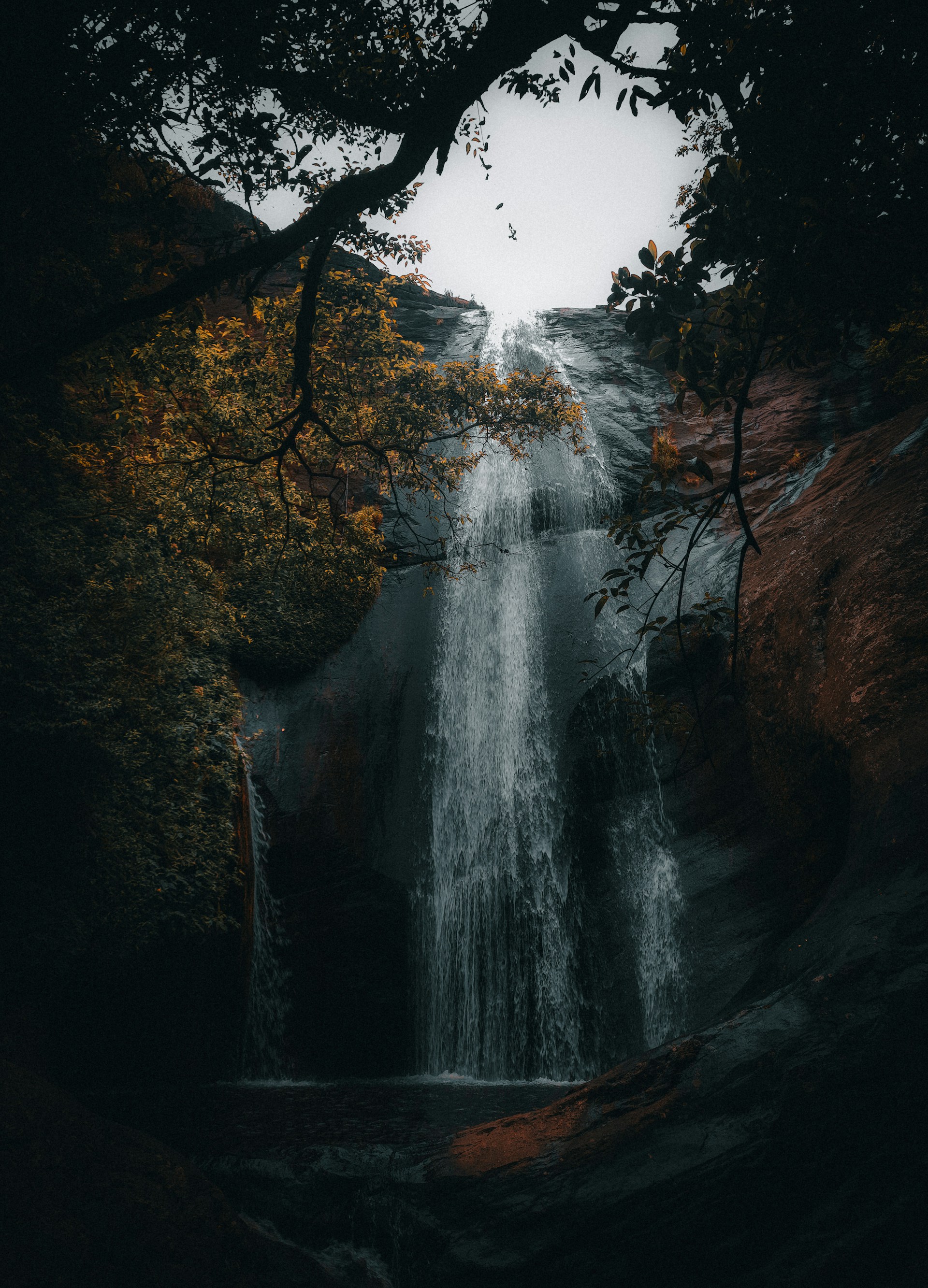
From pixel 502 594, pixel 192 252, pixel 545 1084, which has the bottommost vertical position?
pixel 545 1084

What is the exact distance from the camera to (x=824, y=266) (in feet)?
10.9

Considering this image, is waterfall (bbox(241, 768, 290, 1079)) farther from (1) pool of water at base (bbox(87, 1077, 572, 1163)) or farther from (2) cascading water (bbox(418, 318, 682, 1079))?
(2) cascading water (bbox(418, 318, 682, 1079))

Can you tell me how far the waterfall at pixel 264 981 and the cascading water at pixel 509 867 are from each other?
1952 millimetres

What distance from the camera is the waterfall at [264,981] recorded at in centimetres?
784

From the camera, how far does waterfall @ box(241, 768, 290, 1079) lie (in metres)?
7.84

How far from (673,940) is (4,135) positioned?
30.6ft

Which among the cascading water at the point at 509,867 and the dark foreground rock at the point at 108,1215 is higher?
the cascading water at the point at 509,867

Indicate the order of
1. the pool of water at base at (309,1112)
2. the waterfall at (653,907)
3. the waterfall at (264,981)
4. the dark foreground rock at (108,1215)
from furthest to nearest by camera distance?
the waterfall at (264,981), the waterfall at (653,907), the pool of water at base at (309,1112), the dark foreground rock at (108,1215)

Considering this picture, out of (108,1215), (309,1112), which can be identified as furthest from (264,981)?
(108,1215)

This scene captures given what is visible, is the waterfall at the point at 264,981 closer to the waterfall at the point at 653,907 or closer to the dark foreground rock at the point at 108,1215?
the dark foreground rock at the point at 108,1215

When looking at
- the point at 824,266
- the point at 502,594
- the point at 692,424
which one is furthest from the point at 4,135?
the point at 692,424

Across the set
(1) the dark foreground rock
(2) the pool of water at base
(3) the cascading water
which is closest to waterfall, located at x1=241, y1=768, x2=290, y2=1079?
(2) the pool of water at base

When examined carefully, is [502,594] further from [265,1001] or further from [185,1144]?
[185,1144]

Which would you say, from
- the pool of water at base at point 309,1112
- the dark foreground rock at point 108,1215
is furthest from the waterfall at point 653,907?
the dark foreground rock at point 108,1215
